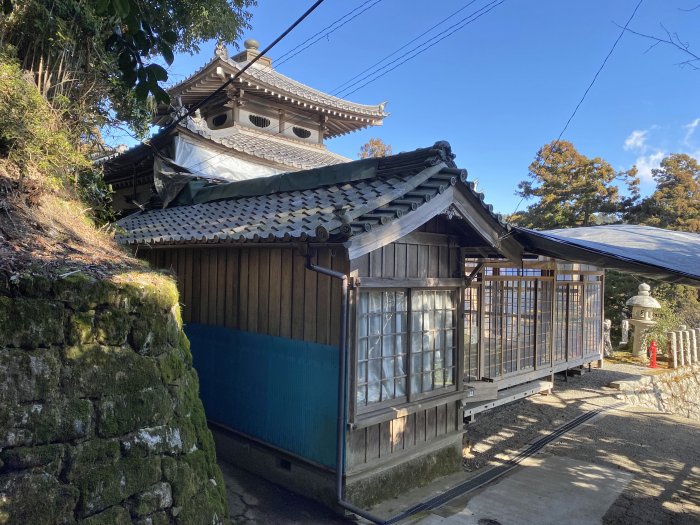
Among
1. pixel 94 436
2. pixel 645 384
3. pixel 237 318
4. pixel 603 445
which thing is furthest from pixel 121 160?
pixel 645 384

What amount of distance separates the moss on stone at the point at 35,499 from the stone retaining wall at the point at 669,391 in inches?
465

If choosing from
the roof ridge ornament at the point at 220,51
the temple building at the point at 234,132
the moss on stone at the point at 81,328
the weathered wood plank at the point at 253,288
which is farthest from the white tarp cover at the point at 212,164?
the moss on stone at the point at 81,328

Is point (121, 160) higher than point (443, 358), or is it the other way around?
point (121, 160)

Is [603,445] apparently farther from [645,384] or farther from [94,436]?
[94,436]

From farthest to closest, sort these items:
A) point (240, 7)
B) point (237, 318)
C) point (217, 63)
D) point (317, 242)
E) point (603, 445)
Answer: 1. point (217, 63)
2. point (240, 7)
3. point (603, 445)
4. point (237, 318)
5. point (317, 242)

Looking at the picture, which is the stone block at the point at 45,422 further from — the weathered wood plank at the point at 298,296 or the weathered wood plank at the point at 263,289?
the weathered wood plank at the point at 263,289

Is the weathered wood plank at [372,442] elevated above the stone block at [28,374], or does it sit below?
below

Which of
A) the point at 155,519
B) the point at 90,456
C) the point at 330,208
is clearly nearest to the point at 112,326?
the point at 90,456

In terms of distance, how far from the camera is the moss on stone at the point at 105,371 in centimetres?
341

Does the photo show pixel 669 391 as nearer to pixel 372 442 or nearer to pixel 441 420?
pixel 441 420

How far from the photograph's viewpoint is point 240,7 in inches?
328

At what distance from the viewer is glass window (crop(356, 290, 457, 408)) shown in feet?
17.1

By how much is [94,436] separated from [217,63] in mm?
11125

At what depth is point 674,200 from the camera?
862 inches
